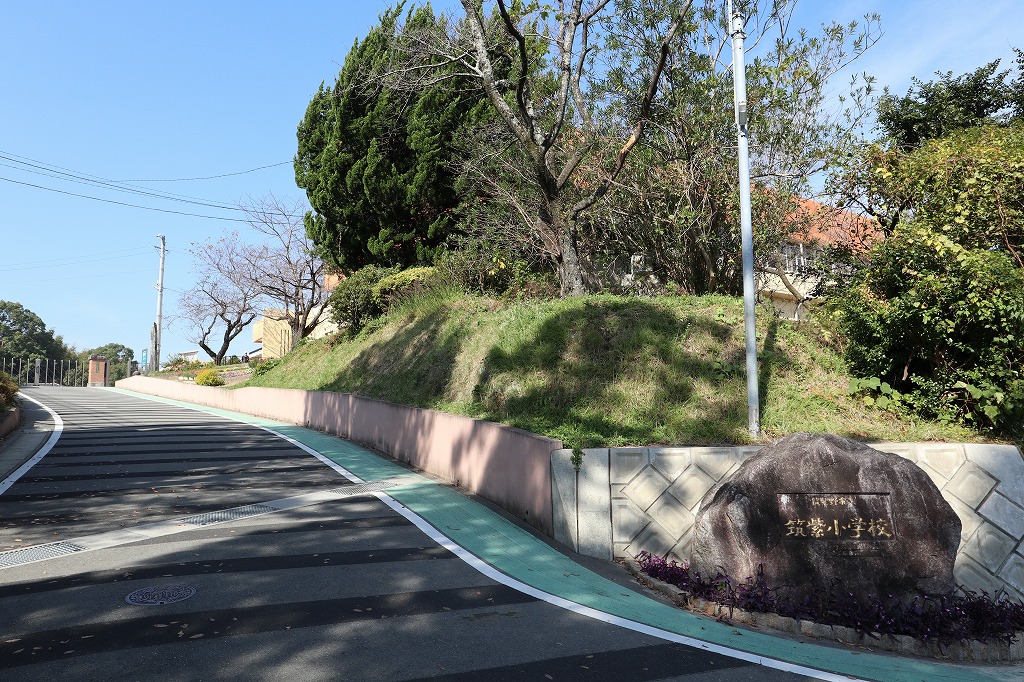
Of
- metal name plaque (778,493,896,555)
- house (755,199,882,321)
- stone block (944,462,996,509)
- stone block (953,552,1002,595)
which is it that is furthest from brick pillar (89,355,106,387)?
stone block (953,552,1002,595)

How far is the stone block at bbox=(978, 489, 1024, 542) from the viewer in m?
7.07

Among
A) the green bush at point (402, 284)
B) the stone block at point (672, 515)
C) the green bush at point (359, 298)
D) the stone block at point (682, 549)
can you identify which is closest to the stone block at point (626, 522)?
the stone block at point (672, 515)

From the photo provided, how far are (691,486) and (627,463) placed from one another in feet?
2.32

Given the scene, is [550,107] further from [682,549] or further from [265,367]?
[265,367]

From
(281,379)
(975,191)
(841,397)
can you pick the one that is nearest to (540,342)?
(841,397)

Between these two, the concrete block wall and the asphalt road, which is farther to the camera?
the concrete block wall

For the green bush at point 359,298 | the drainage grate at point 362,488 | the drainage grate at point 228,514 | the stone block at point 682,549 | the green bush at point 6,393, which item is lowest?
the stone block at point 682,549

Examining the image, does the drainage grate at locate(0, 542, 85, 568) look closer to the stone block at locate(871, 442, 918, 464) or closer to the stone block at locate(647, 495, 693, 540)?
the stone block at locate(647, 495, 693, 540)

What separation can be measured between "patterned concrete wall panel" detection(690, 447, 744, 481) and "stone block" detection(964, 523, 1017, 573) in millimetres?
2387

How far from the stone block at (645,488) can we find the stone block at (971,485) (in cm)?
294

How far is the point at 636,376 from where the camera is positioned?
10344 millimetres

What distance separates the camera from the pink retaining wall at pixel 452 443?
8211mm

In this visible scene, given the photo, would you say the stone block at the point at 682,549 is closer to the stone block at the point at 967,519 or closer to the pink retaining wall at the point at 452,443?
the pink retaining wall at the point at 452,443

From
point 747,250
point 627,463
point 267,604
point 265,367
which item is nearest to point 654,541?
point 627,463
